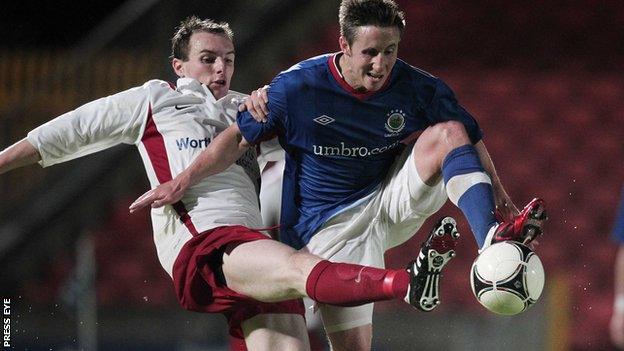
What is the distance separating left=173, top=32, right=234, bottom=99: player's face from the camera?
3.34 metres

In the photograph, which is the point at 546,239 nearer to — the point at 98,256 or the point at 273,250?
the point at 98,256

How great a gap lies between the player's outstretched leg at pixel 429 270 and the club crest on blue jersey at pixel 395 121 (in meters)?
0.54

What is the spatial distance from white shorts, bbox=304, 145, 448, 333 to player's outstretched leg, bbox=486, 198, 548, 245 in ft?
1.49

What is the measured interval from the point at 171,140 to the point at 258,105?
299 millimetres

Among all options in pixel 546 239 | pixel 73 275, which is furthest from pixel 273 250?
pixel 546 239

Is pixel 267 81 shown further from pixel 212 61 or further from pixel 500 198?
pixel 500 198

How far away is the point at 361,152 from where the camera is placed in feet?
10.1

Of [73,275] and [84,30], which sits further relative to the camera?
[84,30]

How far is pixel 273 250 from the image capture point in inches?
110

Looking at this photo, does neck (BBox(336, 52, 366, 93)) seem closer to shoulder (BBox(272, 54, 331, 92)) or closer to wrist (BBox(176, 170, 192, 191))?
shoulder (BBox(272, 54, 331, 92))

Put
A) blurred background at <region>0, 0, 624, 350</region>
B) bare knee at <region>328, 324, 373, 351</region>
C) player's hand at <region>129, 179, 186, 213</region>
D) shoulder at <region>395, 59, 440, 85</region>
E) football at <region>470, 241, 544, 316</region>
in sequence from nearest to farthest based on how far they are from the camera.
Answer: football at <region>470, 241, 544, 316</region> < player's hand at <region>129, 179, 186, 213</region> < shoulder at <region>395, 59, 440, 85</region> < bare knee at <region>328, 324, 373, 351</region> < blurred background at <region>0, 0, 624, 350</region>

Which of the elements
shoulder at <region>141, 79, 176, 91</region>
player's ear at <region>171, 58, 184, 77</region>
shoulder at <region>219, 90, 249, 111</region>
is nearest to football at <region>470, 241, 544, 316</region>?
shoulder at <region>219, 90, 249, 111</region>

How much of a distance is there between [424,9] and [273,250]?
3939 millimetres

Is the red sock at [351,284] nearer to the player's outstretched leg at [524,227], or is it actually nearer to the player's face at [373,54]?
the player's outstretched leg at [524,227]
